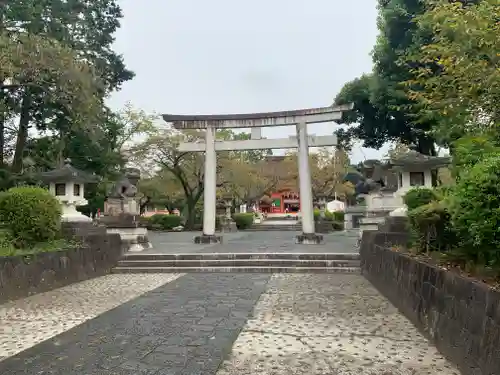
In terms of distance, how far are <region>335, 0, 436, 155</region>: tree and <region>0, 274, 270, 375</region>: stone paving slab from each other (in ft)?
30.0

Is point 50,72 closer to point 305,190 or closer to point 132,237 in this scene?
point 132,237

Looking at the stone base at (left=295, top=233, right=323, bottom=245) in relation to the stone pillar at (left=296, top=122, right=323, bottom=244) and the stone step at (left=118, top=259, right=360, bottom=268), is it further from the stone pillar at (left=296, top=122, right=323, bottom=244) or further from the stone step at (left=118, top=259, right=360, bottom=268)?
the stone step at (left=118, top=259, right=360, bottom=268)

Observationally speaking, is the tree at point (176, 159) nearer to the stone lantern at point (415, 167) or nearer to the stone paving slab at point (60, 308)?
the stone lantern at point (415, 167)

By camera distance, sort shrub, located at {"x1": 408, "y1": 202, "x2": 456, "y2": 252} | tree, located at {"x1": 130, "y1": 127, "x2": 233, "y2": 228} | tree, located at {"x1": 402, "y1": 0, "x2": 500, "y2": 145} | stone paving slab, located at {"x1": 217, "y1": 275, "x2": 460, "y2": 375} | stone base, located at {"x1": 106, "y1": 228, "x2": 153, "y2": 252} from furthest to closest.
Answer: tree, located at {"x1": 130, "y1": 127, "x2": 233, "y2": 228} → stone base, located at {"x1": 106, "y1": 228, "x2": 153, "y2": 252} → tree, located at {"x1": 402, "y1": 0, "x2": 500, "y2": 145} → shrub, located at {"x1": 408, "y1": 202, "x2": 456, "y2": 252} → stone paving slab, located at {"x1": 217, "y1": 275, "x2": 460, "y2": 375}

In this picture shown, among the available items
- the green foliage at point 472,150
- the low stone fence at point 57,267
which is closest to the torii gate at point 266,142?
the low stone fence at point 57,267

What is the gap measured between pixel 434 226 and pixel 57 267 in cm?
687

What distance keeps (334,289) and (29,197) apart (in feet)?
19.9

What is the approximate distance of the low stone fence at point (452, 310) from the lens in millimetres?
3012

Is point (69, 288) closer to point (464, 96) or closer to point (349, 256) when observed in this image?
point (349, 256)

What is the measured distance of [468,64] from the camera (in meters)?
5.76

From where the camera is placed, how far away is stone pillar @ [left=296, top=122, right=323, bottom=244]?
14.4 meters

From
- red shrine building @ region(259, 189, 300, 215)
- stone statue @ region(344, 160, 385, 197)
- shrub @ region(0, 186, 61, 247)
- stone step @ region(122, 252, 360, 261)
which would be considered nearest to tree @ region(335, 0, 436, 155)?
stone statue @ region(344, 160, 385, 197)

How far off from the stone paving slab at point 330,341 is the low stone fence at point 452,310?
15 cm

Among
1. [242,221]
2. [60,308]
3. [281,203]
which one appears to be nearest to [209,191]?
[60,308]
